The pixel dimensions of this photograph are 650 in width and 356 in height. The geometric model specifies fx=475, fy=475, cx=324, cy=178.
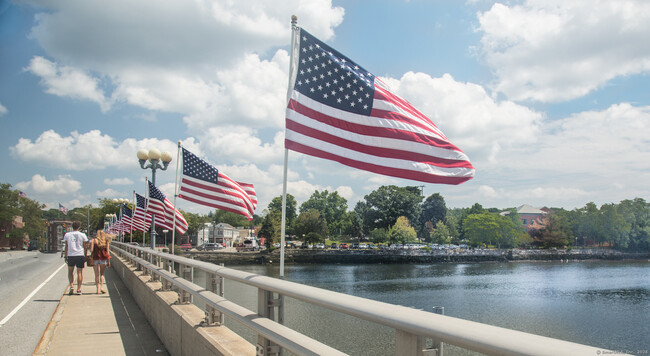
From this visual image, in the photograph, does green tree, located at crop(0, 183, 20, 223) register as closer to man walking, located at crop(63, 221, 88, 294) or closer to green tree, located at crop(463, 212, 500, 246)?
man walking, located at crop(63, 221, 88, 294)

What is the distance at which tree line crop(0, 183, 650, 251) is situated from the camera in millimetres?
121375

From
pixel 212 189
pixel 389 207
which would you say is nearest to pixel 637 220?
pixel 389 207

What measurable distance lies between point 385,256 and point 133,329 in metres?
99.0

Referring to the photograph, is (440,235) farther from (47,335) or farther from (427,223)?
(47,335)

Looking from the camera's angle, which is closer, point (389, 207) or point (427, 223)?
point (389, 207)

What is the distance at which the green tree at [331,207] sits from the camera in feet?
510

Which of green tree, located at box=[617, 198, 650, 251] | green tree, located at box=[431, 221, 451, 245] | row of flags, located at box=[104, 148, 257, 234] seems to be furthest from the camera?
green tree, located at box=[617, 198, 650, 251]

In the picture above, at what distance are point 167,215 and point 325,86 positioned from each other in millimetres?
16405

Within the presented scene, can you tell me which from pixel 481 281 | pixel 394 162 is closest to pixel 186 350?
pixel 394 162

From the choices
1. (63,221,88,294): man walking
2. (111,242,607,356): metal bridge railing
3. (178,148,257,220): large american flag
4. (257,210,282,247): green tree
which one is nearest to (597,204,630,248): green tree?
(257,210,282,247): green tree

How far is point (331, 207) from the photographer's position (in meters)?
159

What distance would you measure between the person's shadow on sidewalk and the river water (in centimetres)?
1380

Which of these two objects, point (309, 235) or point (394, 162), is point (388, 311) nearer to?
point (394, 162)

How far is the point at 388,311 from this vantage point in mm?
2521
